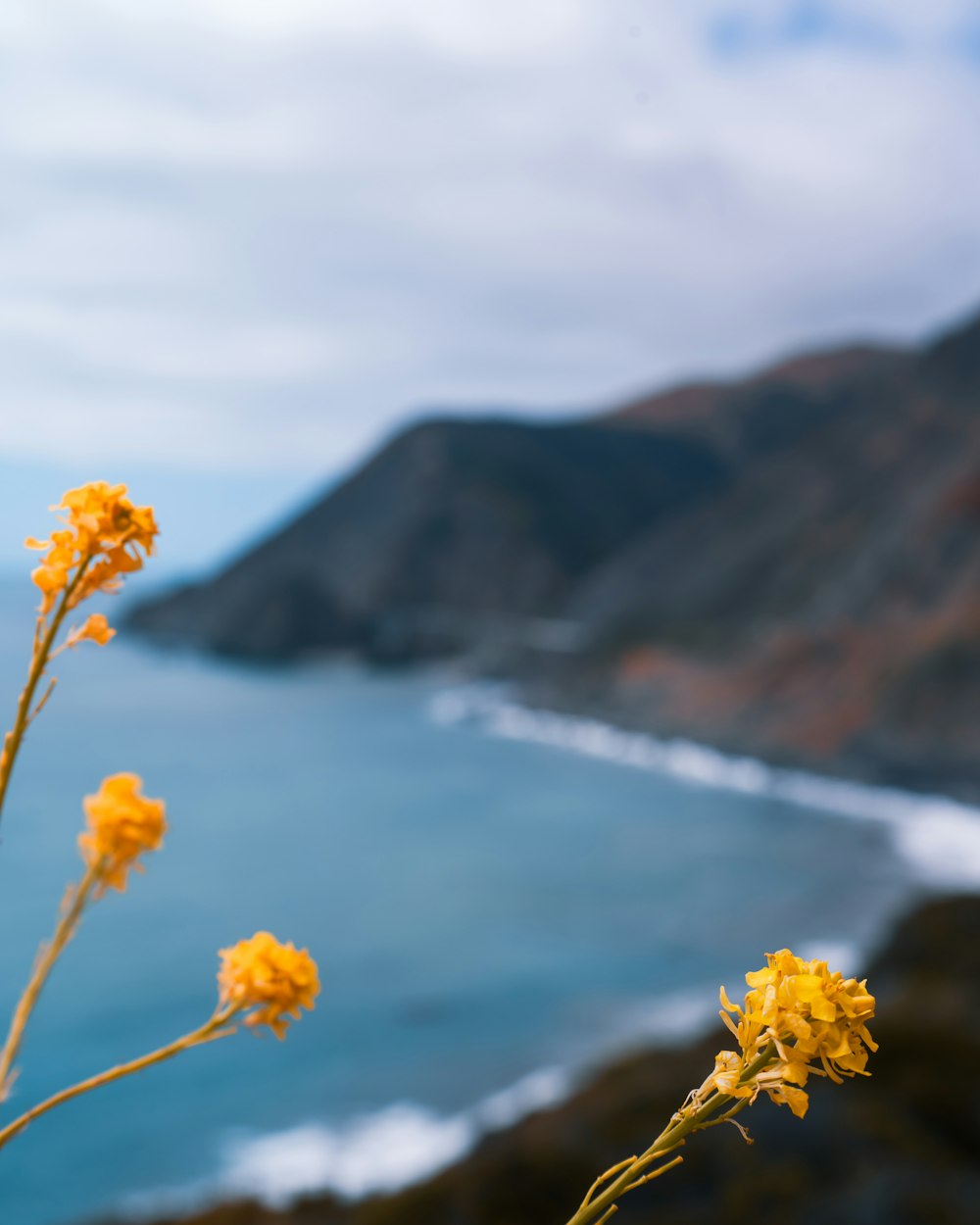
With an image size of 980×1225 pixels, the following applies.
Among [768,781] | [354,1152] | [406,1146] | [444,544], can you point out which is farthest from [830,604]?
[444,544]

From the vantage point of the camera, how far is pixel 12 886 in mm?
16172

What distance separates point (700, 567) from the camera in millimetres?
38938

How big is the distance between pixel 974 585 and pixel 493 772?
433 inches

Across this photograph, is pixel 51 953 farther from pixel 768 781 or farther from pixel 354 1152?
pixel 768 781

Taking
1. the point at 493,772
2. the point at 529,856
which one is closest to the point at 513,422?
the point at 493,772

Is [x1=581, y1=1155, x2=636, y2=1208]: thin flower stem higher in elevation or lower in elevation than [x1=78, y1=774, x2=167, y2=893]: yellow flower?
lower

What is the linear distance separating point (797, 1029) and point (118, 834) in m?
0.47

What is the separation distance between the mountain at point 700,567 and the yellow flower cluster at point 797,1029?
21844mm

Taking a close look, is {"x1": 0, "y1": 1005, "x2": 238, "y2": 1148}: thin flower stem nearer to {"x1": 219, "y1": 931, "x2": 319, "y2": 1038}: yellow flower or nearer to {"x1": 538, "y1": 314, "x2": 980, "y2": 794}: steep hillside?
{"x1": 219, "y1": 931, "x2": 319, "y2": 1038}: yellow flower

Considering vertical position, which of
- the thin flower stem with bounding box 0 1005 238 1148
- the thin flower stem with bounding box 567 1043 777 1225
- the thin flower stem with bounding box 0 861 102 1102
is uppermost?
the thin flower stem with bounding box 0 861 102 1102

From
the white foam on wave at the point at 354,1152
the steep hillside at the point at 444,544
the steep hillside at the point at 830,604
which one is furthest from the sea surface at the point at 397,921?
the steep hillside at the point at 444,544

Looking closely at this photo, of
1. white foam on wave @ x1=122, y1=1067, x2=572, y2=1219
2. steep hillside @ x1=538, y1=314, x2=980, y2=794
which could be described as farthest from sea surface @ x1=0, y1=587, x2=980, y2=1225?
steep hillside @ x1=538, y1=314, x2=980, y2=794

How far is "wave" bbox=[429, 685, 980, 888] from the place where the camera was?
18323 millimetres

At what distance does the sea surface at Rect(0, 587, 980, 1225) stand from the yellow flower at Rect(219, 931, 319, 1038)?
2461mm
